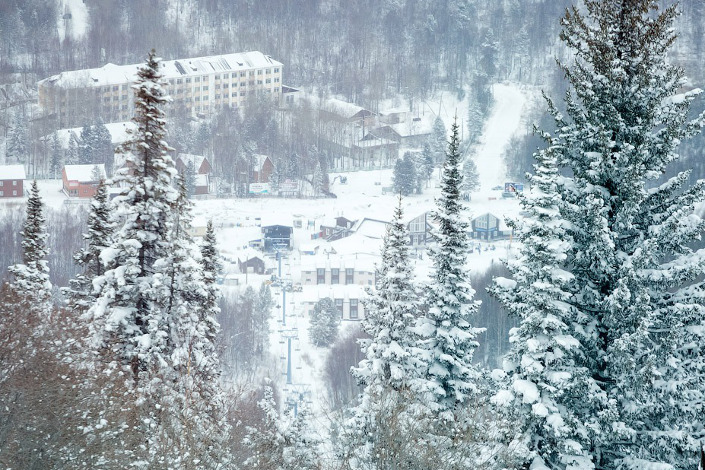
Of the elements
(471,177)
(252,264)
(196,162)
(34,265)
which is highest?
(196,162)

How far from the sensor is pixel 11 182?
107312mm

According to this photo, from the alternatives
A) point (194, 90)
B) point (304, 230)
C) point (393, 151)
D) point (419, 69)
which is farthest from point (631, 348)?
point (419, 69)

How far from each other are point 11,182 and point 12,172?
5.23 ft

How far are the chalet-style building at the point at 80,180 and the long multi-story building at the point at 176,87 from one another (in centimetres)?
2673

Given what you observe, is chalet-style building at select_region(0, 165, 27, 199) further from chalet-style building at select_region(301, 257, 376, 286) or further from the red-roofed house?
chalet-style building at select_region(301, 257, 376, 286)

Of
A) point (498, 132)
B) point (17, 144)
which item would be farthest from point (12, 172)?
point (498, 132)

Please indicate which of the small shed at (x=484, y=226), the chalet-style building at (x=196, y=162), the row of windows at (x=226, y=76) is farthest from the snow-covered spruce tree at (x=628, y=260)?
the row of windows at (x=226, y=76)

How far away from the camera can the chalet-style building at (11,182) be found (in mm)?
106875

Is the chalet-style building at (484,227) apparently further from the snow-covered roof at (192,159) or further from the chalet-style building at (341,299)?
the snow-covered roof at (192,159)

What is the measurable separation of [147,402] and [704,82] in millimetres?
145723

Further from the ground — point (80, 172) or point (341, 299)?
point (80, 172)

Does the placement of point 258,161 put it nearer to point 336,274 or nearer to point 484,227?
point 484,227

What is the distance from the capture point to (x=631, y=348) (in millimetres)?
12719

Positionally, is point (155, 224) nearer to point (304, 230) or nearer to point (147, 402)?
point (147, 402)
